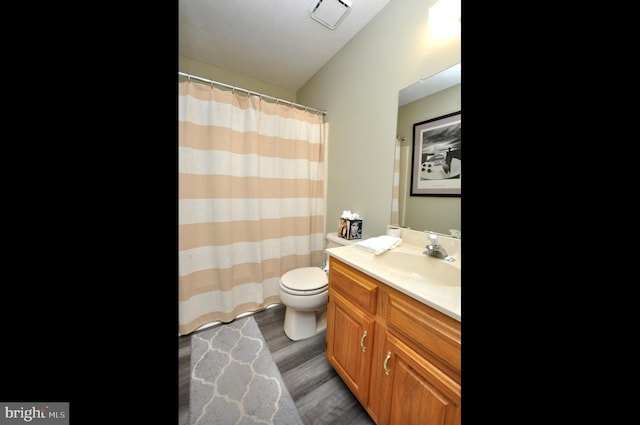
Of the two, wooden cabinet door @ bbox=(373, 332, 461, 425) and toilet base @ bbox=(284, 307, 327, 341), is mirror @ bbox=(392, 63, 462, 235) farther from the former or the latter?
toilet base @ bbox=(284, 307, 327, 341)

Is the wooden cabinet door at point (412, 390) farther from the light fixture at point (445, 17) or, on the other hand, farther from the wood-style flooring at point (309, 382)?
the light fixture at point (445, 17)

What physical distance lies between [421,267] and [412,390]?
19.7 inches

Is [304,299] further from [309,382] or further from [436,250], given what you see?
[436,250]

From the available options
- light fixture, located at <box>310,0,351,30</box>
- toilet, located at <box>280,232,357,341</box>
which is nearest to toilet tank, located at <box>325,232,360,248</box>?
toilet, located at <box>280,232,357,341</box>

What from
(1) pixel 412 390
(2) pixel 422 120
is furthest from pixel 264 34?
(1) pixel 412 390

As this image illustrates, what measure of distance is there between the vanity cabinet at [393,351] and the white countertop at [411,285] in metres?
0.03

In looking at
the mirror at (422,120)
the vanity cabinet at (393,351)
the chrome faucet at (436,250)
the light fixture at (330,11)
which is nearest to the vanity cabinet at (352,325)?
the vanity cabinet at (393,351)

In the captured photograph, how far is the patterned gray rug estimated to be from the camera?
0.96 metres

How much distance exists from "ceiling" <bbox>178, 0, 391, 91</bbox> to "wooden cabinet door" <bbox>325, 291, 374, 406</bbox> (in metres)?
1.71

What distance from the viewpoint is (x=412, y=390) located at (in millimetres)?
716
